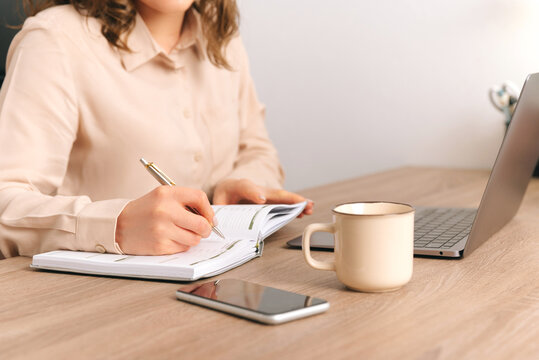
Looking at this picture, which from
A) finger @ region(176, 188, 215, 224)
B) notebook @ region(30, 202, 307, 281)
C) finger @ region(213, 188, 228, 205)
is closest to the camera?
notebook @ region(30, 202, 307, 281)

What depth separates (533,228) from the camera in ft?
3.76

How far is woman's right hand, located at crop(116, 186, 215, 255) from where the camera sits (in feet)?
3.07

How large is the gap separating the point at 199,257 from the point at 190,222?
57 millimetres

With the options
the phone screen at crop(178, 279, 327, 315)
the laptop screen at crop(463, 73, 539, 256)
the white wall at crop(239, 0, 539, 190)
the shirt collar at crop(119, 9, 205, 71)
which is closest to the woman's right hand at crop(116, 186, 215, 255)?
the phone screen at crop(178, 279, 327, 315)


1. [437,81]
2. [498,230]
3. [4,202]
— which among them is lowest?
[4,202]

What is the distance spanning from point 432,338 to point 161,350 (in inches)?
10.4

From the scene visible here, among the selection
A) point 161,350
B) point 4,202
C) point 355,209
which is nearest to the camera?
A: point 161,350

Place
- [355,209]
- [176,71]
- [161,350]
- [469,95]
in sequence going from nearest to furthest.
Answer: [161,350] < [355,209] < [176,71] < [469,95]

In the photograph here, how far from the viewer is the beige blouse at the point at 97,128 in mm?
1048

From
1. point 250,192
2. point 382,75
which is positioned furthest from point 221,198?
point 382,75

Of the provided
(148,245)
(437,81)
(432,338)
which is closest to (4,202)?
(148,245)

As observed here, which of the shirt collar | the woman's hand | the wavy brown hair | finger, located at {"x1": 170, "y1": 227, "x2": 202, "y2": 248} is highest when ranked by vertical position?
the wavy brown hair

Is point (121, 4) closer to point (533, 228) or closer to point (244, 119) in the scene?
point (244, 119)

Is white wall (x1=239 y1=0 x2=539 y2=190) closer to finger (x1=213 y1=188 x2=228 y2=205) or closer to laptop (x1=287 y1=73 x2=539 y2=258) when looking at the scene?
laptop (x1=287 y1=73 x2=539 y2=258)
